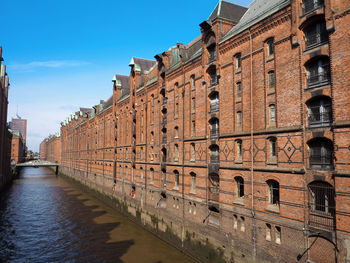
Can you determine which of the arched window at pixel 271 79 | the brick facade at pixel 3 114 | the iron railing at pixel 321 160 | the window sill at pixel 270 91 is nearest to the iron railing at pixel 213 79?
the arched window at pixel 271 79

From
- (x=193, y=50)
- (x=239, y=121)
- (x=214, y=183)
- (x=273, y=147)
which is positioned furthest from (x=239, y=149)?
(x=193, y=50)

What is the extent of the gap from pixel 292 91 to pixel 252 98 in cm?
282

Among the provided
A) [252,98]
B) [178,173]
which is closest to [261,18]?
[252,98]

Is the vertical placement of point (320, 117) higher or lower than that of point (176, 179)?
higher

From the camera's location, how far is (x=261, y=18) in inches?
Answer: 623

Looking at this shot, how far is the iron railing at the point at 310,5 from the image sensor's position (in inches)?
514

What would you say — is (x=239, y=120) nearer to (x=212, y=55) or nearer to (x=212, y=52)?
(x=212, y=55)

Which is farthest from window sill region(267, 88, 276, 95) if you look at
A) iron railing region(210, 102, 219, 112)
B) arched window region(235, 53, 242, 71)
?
iron railing region(210, 102, 219, 112)

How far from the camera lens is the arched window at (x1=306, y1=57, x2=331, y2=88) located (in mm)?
12781

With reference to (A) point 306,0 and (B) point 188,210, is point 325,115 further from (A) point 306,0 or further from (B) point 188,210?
(B) point 188,210

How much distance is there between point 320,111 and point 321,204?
4.38 meters

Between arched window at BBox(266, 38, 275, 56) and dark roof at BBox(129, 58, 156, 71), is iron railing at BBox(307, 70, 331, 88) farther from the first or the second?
dark roof at BBox(129, 58, 156, 71)

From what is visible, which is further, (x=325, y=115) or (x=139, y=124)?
(x=139, y=124)

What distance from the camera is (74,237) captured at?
87.1ft
